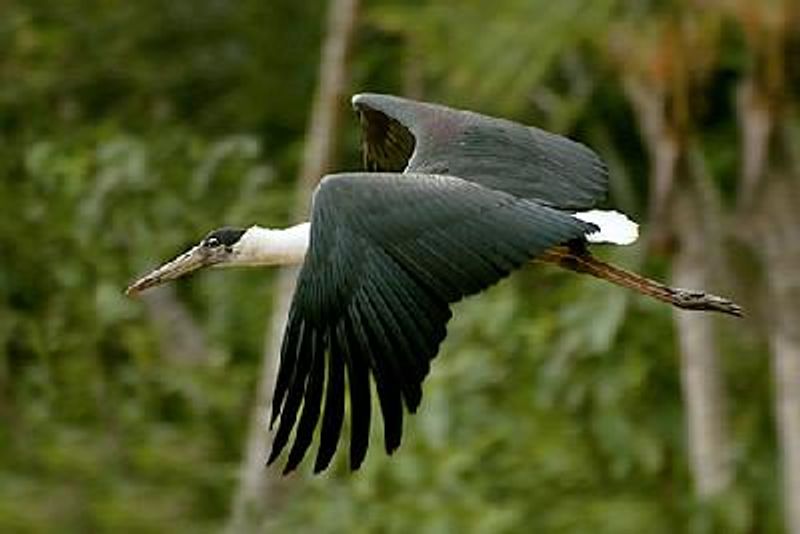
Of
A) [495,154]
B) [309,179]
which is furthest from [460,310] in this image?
[495,154]

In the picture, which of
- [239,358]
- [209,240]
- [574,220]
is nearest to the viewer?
[574,220]

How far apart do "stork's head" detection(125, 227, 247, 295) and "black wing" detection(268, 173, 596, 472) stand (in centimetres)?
102

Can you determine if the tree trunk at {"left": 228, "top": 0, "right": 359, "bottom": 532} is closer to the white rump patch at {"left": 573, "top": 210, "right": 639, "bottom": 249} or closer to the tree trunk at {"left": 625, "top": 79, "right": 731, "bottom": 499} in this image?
the tree trunk at {"left": 625, "top": 79, "right": 731, "bottom": 499}

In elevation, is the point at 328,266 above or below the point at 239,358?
below

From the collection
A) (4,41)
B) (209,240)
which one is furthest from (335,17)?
(209,240)

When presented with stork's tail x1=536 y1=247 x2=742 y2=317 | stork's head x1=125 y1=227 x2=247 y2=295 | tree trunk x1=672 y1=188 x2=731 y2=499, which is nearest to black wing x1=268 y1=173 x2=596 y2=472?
stork's tail x1=536 y1=247 x2=742 y2=317

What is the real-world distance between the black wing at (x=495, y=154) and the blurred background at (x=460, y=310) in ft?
5.31

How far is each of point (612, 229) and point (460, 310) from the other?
3.83 meters

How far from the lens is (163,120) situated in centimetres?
1445

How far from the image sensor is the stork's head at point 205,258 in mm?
8820

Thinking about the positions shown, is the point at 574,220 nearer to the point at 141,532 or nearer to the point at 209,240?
the point at 209,240

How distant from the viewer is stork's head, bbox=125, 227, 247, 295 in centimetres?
882

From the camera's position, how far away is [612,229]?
8.34 meters

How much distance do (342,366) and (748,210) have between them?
426 centimetres
